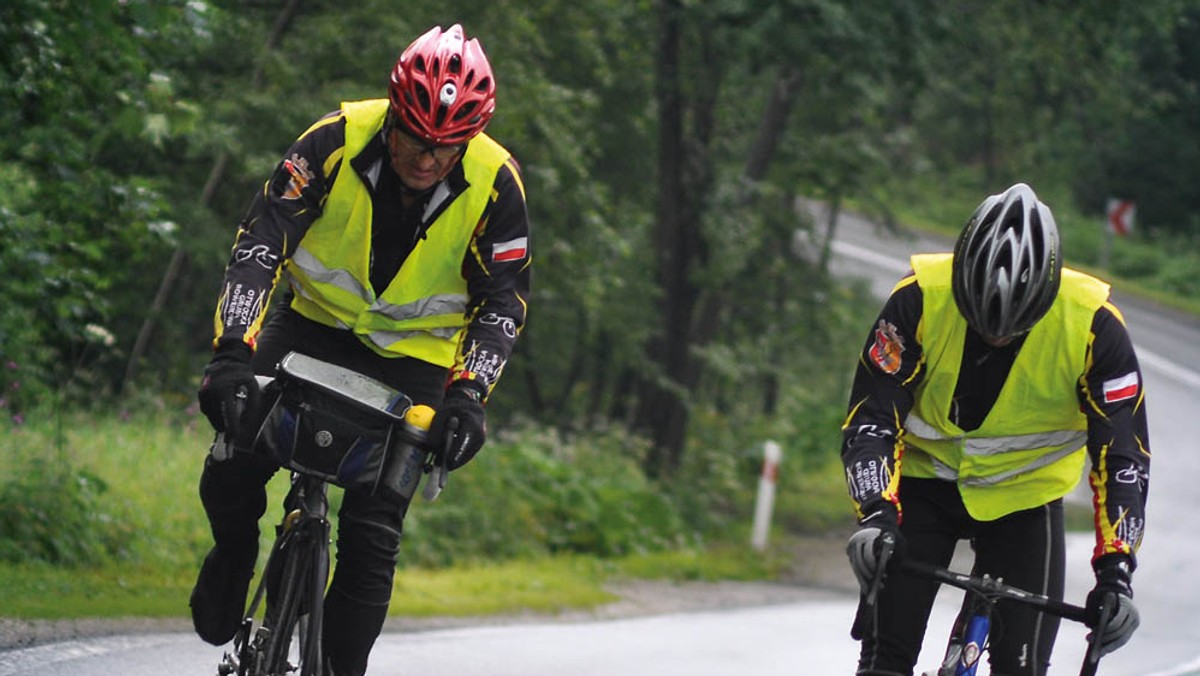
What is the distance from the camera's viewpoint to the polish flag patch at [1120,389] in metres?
5.03

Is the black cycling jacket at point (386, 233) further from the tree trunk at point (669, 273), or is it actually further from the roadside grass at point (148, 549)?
the tree trunk at point (669, 273)

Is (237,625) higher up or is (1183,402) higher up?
(1183,402)

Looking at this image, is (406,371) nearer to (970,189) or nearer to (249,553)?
(249,553)

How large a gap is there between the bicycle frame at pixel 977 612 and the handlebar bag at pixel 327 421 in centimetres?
142

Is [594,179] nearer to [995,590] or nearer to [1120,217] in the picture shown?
[995,590]

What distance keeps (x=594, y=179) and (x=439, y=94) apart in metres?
15.6

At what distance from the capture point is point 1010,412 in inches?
205

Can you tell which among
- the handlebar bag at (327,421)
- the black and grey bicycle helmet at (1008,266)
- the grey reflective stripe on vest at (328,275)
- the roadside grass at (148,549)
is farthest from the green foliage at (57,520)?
the black and grey bicycle helmet at (1008,266)

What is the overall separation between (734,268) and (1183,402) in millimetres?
11383

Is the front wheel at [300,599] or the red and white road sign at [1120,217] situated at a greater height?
the red and white road sign at [1120,217]

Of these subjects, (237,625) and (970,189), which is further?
(970,189)

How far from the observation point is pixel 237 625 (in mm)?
5387

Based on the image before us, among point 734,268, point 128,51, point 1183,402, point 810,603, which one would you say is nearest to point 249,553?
point 128,51

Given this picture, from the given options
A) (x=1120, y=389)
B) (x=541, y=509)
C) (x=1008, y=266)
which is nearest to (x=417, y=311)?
(x=1008, y=266)
